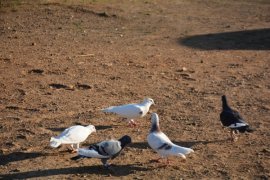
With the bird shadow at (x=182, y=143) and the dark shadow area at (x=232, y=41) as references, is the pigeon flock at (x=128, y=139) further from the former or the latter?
the dark shadow area at (x=232, y=41)

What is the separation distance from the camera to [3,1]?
61.7ft

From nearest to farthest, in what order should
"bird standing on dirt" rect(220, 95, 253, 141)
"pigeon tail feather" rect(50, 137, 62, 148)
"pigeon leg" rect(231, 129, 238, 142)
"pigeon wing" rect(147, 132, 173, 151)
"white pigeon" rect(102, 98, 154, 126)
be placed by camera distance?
"pigeon wing" rect(147, 132, 173, 151) → "pigeon tail feather" rect(50, 137, 62, 148) → "bird standing on dirt" rect(220, 95, 253, 141) → "pigeon leg" rect(231, 129, 238, 142) → "white pigeon" rect(102, 98, 154, 126)

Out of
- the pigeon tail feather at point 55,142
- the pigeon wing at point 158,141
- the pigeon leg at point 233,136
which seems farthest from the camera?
the pigeon leg at point 233,136

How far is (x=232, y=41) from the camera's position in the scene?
48.0 ft

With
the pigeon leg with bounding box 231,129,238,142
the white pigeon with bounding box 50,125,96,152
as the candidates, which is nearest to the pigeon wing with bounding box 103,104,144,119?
the white pigeon with bounding box 50,125,96,152

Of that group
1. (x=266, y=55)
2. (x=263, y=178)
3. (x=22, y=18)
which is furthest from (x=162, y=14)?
(x=263, y=178)

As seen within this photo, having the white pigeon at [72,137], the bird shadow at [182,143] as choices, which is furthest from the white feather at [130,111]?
the white pigeon at [72,137]

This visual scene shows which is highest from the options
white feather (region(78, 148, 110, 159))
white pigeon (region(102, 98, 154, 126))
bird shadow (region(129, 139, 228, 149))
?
white pigeon (region(102, 98, 154, 126))

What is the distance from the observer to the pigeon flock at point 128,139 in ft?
22.7

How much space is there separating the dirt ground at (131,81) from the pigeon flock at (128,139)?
0.21m

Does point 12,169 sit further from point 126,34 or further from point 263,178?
point 126,34

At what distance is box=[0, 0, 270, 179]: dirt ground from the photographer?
7.33 metres

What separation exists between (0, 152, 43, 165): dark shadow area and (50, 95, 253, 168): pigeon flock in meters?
0.41

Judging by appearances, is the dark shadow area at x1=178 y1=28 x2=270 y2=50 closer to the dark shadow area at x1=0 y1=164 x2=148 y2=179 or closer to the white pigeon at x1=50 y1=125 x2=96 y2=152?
the white pigeon at x1=50 y1=125 x2=96 y2=152
